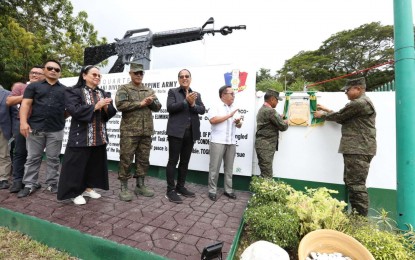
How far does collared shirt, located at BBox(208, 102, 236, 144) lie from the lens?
11.0ft

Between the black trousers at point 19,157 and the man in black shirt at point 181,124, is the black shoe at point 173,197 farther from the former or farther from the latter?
the black trousers at point 19,157

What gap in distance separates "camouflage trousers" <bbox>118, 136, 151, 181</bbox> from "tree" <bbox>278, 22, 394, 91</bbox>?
71.1 feet

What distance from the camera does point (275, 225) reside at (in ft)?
6.82

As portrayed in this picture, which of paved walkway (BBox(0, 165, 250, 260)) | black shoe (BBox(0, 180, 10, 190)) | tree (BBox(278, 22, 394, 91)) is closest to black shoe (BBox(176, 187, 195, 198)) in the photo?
paved walkway (BBox(0, 165, 250, 260))

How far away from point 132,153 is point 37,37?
1191 centimetres

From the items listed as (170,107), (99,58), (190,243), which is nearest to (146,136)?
(170,107)

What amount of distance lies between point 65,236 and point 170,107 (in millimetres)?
1876

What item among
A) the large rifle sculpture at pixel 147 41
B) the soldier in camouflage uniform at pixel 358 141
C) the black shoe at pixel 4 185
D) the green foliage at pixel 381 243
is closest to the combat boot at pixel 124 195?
the black shoe at pixel 4 185

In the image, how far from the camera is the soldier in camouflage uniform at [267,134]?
11.3 feet

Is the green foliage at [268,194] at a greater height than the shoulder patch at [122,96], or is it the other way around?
the shoulder patch at [122,96]

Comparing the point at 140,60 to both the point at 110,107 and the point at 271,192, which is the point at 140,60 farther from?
the point at 271,192

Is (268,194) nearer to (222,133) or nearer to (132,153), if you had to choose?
(222,133)

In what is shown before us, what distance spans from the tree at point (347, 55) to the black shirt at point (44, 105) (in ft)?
73.2

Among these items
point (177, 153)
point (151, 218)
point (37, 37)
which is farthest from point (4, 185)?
point (37, 37)
